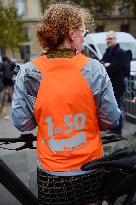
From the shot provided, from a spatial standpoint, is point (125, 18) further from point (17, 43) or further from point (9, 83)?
point (9, 83)

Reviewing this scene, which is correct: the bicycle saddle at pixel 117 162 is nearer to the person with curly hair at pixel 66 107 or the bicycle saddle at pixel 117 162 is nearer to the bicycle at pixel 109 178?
the bicycle at pixel 109 178

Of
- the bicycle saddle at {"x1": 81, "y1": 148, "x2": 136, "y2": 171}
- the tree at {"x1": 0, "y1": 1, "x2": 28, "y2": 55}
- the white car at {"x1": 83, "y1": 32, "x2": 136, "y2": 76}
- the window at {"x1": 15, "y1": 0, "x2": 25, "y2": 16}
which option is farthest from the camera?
the window at {"x1": 15, "y1": 0, "x2": 25, "y2": 16}

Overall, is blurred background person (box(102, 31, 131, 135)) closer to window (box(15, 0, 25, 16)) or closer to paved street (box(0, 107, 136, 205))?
paved street (box(0, 107, 136, 205))

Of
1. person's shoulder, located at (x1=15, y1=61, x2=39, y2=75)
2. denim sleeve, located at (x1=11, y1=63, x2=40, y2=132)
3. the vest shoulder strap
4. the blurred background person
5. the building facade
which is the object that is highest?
the vest shoulder strap

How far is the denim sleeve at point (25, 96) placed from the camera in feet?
7.36

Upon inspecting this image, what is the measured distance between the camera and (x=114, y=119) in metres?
2.27

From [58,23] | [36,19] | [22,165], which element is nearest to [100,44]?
[22,165]

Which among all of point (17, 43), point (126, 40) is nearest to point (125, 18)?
point (17, 43)

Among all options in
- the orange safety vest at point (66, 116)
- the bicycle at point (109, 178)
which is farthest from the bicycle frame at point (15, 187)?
the orange safety vest at point (66, 116)

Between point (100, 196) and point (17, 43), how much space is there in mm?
37171

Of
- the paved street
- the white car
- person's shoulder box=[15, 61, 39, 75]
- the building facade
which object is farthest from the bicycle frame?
the building facade

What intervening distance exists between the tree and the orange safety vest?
1344 inches

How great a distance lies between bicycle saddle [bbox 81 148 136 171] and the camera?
1.95m

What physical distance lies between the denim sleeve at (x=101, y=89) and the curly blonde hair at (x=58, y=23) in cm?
21
